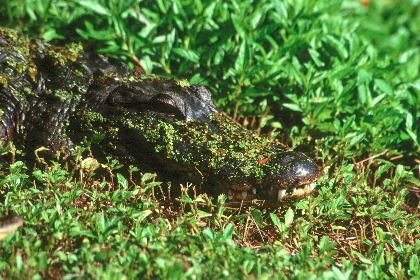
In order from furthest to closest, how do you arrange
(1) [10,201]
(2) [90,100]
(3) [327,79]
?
(3) [327,79] < (2) [90,100] < (1) [10,201]

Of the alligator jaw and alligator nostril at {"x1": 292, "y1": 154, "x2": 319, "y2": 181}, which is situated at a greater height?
alligator nostril at {"x1": 292, "y1": 154, "x2": 319, "y2": 181}

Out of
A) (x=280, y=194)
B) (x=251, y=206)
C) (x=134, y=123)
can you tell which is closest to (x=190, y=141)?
(x=134, y=123)

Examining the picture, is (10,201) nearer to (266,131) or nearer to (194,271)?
(194,271)

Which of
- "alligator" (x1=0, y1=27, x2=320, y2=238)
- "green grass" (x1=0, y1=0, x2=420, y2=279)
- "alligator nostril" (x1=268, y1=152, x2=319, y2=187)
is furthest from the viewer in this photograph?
"alligator" (x1=0, y1=27, x2=320, y2=238)

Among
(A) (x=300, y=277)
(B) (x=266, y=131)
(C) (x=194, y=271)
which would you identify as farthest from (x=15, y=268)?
(B) (x=266, y=131)

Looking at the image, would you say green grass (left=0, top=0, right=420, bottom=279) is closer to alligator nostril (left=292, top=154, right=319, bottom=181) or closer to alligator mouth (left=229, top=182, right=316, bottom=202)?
alligator mouth (left=229, top=182, right=316, bottom=202)

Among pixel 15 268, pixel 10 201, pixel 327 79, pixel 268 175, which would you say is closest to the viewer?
pixel 15 268

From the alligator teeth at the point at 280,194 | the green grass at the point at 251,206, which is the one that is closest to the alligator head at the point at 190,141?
the alligator teeth at the point at 280,194

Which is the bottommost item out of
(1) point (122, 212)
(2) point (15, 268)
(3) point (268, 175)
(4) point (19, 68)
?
(2) point (15, 268)

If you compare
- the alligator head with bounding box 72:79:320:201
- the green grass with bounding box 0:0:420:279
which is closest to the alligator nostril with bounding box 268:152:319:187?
the alligator head with bounding box 72:79:320:201
